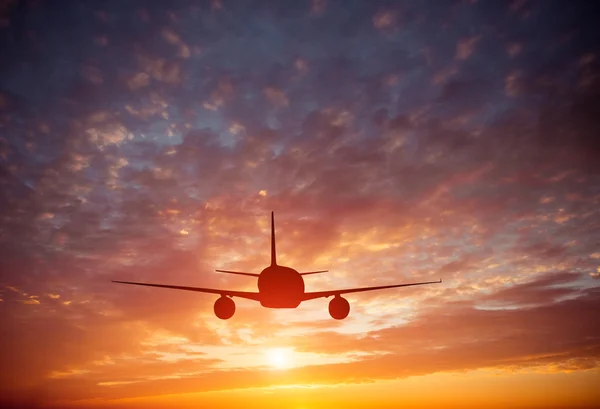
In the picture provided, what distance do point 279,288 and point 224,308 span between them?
293 inches

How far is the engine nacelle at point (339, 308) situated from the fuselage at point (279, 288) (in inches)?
231

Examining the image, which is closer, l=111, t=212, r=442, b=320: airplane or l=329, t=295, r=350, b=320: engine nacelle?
l=111, t=212, r=442, b=320: airplane

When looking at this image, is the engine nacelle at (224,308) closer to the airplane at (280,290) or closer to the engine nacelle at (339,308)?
the airplane at (280,290)

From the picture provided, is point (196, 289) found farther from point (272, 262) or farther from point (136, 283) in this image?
point (272, 262)

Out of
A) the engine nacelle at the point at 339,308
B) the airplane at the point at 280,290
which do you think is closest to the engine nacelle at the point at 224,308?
the airplane at the point at 280,290

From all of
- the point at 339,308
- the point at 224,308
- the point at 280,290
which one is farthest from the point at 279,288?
the point at 339,308

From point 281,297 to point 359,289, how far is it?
7.20 meters

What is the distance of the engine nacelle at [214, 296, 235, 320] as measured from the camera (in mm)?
45375

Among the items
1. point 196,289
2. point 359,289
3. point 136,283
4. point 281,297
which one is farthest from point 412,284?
point 136,283

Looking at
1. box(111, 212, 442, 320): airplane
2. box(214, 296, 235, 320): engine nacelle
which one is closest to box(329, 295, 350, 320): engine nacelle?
box(111, 212, 442, 320): airplane

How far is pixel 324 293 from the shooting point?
43219 mm

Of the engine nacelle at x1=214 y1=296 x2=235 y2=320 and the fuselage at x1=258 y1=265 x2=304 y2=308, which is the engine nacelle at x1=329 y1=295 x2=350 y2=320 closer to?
the fuselage at x1=258 y1=265 x2=304 y2=308

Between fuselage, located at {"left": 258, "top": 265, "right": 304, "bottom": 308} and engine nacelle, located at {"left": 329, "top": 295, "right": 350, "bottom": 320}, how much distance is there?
586cm

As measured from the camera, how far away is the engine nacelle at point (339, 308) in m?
46.9
